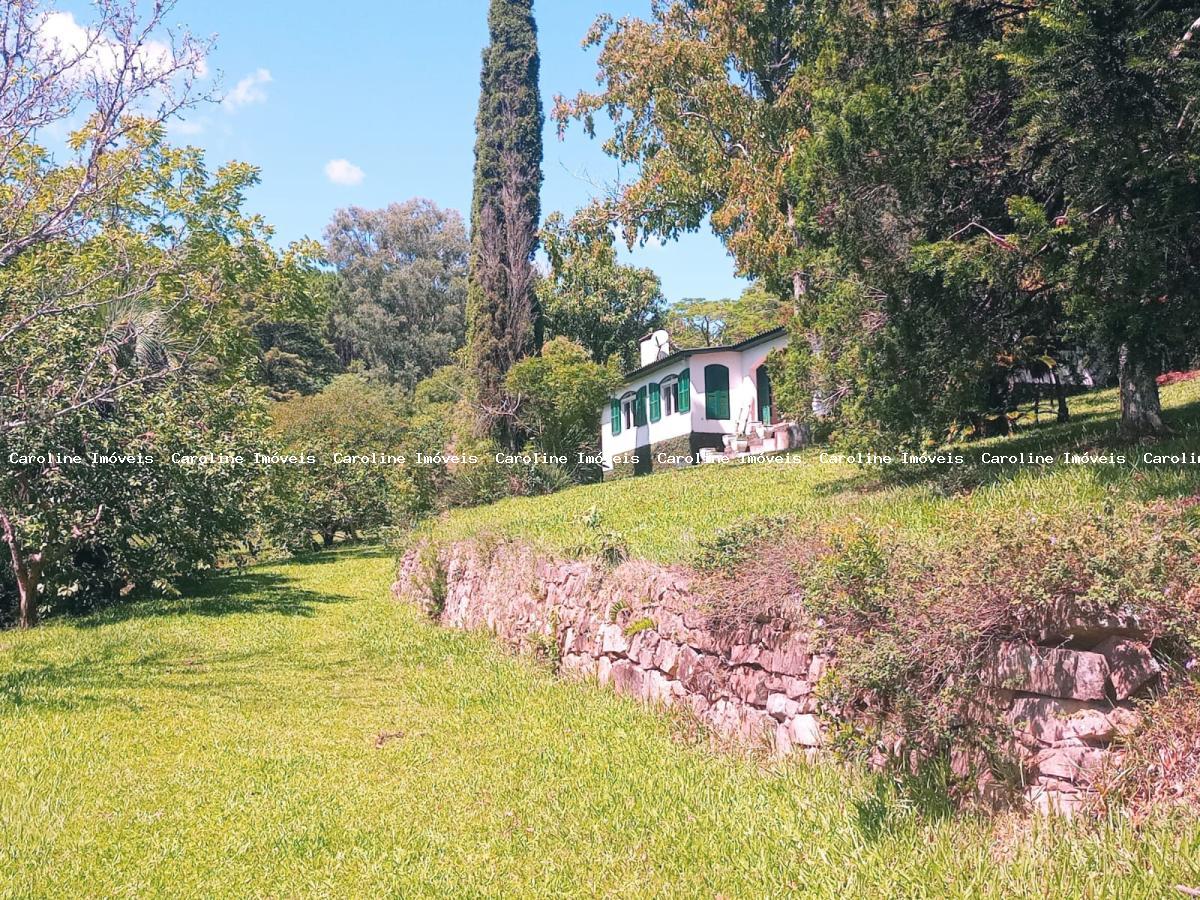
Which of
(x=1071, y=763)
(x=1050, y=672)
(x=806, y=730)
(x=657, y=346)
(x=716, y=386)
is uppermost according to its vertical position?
(x=657, y=346)

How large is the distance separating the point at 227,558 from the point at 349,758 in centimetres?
1736

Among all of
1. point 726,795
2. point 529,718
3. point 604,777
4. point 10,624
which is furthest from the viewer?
point 10,624

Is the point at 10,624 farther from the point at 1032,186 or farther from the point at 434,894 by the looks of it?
the point at 1032,186

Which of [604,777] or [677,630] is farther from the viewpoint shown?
[677,630]

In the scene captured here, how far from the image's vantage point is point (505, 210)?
28.8 meters

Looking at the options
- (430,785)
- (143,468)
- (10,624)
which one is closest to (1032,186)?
(430,785)

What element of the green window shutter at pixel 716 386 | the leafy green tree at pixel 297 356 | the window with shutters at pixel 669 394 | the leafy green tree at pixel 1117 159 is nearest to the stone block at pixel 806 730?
the leafy green tree at pixel 1117 159

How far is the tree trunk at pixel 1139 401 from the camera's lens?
9953 millimetres

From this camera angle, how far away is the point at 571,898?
14.9ft

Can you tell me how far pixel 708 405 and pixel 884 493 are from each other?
61.0 ft

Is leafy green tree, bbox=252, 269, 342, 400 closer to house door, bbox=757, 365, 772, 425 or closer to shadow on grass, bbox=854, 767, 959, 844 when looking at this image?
house door, bbox=757, 365, 772, 425

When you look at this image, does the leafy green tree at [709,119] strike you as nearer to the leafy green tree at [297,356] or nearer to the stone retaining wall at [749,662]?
the stone retaining wall at [749,662]

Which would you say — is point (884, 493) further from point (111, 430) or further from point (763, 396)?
point (763, 396)

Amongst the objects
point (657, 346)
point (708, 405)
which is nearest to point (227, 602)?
point (708, 405)
